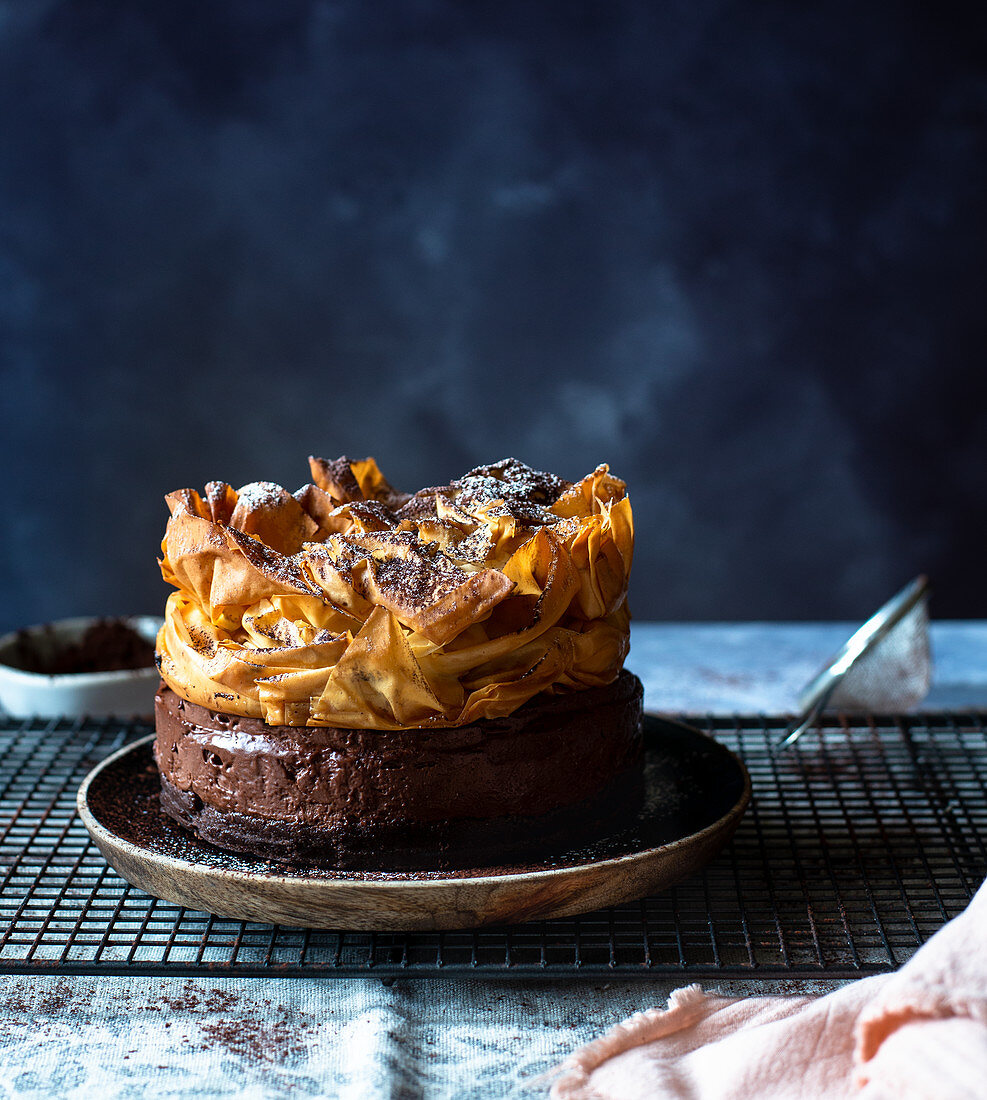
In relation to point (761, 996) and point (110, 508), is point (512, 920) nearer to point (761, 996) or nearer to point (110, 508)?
point (761, 996)

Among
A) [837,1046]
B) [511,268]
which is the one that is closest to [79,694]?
[837,1046]

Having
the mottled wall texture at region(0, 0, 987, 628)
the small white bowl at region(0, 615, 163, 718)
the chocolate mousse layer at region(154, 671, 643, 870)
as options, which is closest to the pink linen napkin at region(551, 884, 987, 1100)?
the chocolate mousse layer at region(154, 671, 643, 870)

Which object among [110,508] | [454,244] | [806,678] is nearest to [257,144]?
[454,244]

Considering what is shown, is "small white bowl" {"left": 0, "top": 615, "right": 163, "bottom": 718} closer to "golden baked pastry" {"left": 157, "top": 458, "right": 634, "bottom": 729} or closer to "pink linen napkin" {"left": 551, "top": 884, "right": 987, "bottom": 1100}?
"golden baked pastry" {"left": 157, "top": 458, "right": 634, "bottom": 729}

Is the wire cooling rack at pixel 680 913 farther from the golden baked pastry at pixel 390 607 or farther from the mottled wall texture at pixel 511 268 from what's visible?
the mottled wall texture at pixel 511 268

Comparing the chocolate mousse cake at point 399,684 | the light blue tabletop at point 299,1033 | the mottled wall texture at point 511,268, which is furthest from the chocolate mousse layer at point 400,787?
the mottled wall texture at point 511,268

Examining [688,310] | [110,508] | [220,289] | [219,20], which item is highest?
[219,20]
